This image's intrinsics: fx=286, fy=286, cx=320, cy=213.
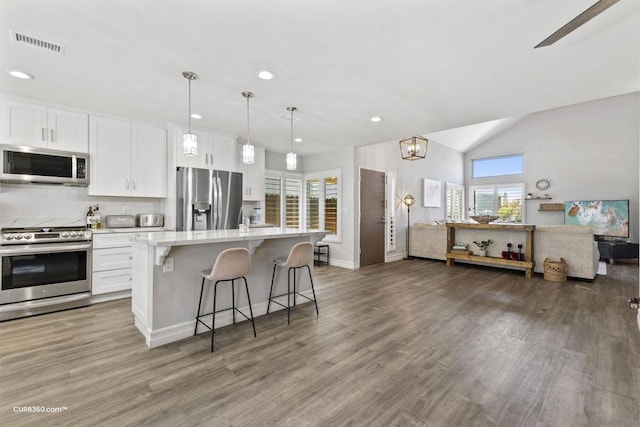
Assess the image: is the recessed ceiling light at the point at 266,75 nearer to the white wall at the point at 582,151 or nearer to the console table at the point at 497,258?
the console table at the point at 497,258

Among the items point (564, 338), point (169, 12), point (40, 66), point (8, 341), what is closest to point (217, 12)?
point (169, 12)

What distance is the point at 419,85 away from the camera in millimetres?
2979

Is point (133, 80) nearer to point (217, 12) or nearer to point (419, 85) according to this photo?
point (217, 12)

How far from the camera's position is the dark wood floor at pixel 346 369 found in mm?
1728

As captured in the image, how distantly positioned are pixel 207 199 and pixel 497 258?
5589 mm

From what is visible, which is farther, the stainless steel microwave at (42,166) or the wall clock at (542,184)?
the wall clock at (542,184)

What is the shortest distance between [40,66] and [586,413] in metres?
4.98

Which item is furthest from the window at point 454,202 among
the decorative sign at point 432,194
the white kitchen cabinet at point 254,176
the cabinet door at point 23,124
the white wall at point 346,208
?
the cabinet door at point 23,124

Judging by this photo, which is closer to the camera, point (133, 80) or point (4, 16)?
point (4, 16)

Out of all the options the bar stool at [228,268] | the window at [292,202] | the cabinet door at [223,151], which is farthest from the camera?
the window at [292,202]

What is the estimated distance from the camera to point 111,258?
376 centimetres

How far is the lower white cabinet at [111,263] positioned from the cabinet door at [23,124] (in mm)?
1336

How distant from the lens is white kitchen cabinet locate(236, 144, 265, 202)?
546 cm

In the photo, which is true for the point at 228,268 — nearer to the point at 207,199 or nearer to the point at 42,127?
the point at 207,199
